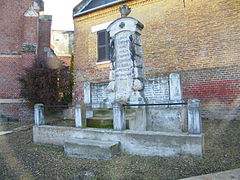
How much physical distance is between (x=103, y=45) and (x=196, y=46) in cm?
540

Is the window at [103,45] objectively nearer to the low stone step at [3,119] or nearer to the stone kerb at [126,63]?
the stone kerb at [126,63]

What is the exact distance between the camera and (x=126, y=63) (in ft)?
20.7

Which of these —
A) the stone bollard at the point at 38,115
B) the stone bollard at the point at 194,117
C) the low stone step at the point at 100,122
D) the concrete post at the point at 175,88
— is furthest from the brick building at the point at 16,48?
the stone bollard at the point at 194,117

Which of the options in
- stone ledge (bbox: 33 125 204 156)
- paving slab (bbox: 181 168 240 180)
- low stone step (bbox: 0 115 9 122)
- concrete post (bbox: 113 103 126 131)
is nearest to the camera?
paving slab (bbox: 181 168 240 180)

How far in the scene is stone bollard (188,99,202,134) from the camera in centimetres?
396

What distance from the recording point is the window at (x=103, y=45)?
11570 mm

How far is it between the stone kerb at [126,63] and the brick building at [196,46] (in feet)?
11.4

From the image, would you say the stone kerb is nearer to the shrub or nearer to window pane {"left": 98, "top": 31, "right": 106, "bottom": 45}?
the shrub

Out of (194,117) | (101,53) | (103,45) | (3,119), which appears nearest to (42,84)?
(3,119)

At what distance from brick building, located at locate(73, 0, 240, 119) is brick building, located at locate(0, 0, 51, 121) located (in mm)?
4246

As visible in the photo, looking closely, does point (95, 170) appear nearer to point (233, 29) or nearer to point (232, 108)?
point (232, 108)

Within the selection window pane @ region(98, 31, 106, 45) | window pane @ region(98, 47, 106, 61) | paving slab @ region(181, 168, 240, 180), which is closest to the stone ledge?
paving slab @ region(181, 168, 240, 180)

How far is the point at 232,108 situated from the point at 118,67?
5044 millimetres

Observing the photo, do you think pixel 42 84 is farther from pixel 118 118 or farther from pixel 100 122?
pixel 118 118
